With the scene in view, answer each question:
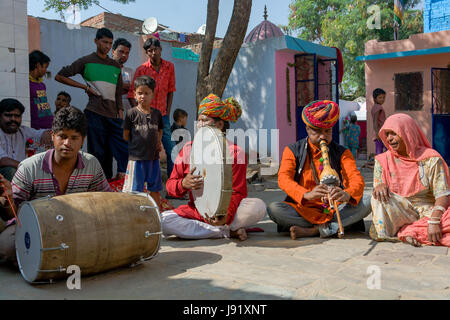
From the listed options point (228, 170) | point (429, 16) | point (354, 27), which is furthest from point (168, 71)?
point (354, 27)

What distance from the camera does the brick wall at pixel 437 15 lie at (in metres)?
14.0

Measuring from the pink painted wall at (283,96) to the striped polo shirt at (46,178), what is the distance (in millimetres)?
8057

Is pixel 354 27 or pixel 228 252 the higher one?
pixel 354 27

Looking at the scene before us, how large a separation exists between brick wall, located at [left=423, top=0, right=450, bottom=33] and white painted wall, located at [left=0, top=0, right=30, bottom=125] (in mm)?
12567

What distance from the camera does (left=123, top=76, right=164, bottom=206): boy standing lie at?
4.79m

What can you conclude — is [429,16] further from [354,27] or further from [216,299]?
[216,299]

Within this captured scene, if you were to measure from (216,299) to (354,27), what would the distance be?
24.4 meters

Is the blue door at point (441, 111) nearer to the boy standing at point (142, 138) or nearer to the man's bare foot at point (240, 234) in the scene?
the boy standing at point (142, 138)

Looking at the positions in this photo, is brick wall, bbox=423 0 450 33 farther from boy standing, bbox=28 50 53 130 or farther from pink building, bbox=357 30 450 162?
boy standing, bbox=28 50 53 130

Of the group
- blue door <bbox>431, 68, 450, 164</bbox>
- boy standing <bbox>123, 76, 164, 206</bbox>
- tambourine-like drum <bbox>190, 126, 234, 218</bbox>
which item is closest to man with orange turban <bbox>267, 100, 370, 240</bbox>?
tambourine-like drum <bbox>190, 126, 234, 218</bbox>

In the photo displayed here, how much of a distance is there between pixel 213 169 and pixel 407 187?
1.67 m

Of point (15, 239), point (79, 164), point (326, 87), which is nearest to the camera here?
point (15, 239)

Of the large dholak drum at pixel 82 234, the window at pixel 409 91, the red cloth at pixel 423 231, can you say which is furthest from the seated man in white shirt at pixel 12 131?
the window at pixel 409 91

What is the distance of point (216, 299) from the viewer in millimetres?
2449
